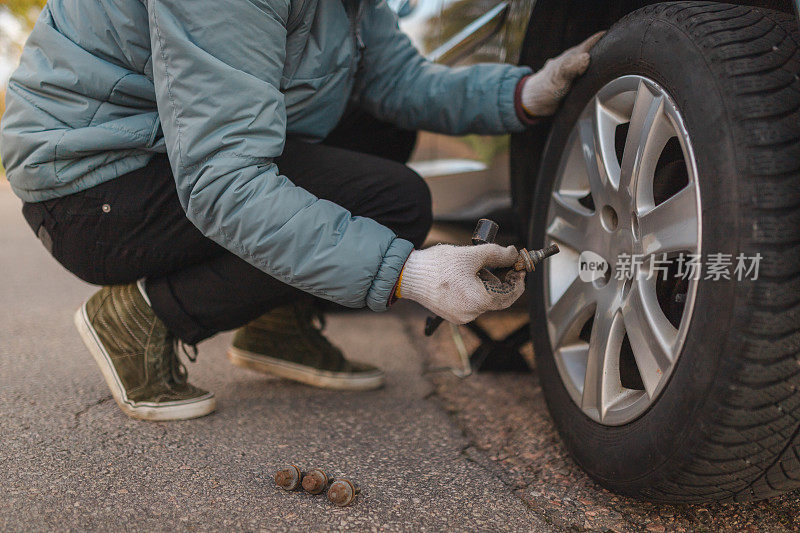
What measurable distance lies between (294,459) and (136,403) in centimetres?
43

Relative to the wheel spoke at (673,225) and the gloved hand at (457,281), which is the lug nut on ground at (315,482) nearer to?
the gloved hand at (457,281)

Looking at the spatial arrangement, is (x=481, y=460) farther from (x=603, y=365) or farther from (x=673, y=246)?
(x=673, y=246)

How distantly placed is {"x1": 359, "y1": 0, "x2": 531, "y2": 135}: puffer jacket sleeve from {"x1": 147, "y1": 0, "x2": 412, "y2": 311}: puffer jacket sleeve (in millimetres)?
532

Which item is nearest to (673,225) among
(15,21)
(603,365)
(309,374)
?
(603,365)

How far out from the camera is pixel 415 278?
1.20m

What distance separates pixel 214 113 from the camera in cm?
112

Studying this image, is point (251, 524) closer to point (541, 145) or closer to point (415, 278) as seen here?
point (415, 278)

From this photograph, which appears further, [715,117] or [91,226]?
[91,226]

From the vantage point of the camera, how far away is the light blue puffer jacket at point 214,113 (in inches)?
44.3

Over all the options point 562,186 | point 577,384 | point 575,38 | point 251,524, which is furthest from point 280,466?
point 575,38

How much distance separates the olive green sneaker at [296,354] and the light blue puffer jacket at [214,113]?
1.86ft

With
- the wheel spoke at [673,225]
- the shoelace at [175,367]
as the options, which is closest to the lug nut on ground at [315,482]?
the shoelace at [175,367]

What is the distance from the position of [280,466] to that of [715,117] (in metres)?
0.99

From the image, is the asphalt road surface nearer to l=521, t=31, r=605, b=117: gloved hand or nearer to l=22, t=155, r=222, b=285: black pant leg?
l=22, t=155, r=222, b=285: black pant leg
